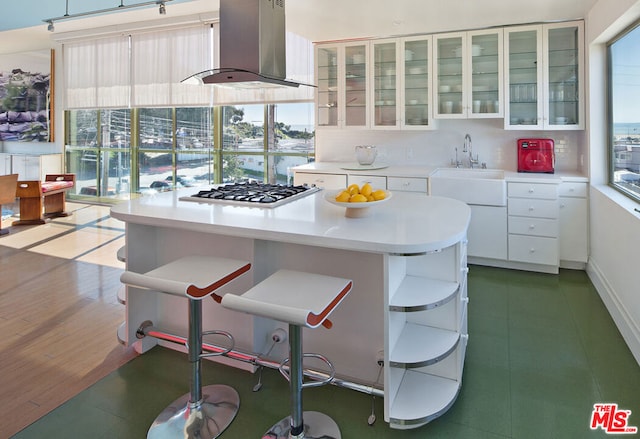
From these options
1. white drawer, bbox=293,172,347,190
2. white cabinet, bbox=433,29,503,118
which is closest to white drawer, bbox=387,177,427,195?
white drawer, bbox=293,172,347,190

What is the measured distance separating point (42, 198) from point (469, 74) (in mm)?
6220

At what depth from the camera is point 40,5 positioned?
5.23m

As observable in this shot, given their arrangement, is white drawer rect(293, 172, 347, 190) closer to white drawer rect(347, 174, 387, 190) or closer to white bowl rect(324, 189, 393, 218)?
white drawer rect(347, 174, 387, 190)

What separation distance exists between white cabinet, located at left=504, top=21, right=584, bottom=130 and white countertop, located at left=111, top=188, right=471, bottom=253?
2.32 meters

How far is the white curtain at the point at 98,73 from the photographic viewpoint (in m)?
6.88

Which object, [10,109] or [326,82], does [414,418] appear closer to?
[326,82]

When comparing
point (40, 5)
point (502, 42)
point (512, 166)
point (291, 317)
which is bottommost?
point (291, 317)

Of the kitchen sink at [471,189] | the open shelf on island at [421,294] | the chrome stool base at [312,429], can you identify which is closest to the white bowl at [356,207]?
the open shelf on island at [421,294]

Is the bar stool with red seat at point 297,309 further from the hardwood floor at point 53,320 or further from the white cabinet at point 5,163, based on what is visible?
the white cabinet at point 5,163

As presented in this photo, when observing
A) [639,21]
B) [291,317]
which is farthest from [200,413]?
[639,21]

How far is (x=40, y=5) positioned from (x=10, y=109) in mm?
3744

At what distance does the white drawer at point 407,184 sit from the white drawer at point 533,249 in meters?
1.00

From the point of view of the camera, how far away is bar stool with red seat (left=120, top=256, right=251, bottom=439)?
185 cm

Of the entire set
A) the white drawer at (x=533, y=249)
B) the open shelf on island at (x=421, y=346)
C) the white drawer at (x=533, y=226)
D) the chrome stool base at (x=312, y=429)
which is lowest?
the chrome stool base at (x=312, y=429)
